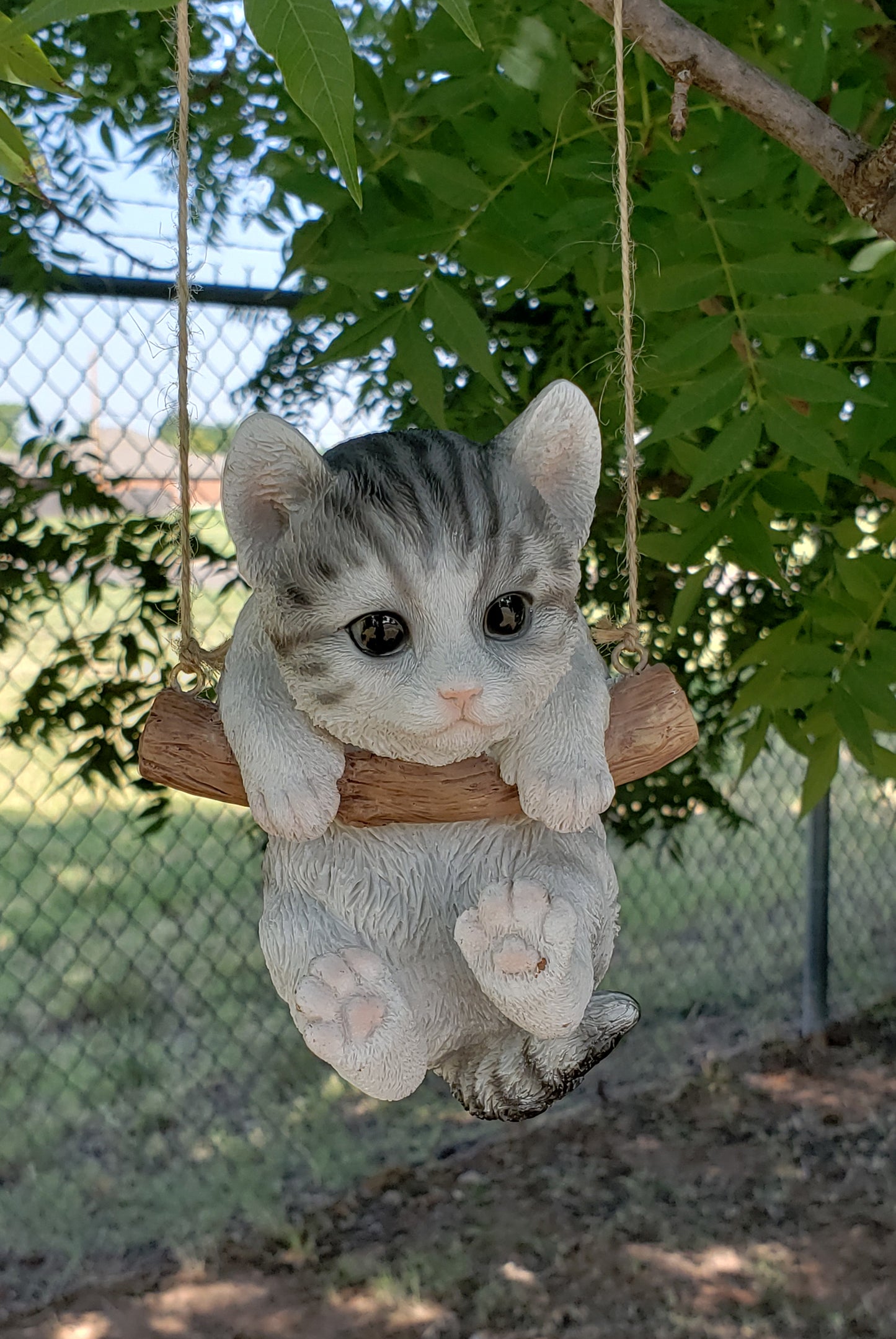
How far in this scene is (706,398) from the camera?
1.29m

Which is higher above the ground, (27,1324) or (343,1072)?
(343,1072)

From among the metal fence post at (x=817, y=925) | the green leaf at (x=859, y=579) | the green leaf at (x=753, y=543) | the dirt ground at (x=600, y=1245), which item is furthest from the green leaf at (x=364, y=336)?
the metal fence post at (x=817, y=925)

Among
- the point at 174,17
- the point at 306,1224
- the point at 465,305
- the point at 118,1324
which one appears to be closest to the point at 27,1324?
the point at 118,1324

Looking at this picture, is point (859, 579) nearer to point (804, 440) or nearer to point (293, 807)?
point (804, 440)

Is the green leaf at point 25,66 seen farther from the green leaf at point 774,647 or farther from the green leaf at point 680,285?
the green leaf at point 774,647

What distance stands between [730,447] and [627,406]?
343mm

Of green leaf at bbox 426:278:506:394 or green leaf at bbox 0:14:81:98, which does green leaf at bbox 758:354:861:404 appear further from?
green leaf at bbox 0:14:81:98

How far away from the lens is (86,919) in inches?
166

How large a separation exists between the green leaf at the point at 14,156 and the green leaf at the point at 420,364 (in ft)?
1.39

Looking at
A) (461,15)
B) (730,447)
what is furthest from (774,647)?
(461,15)

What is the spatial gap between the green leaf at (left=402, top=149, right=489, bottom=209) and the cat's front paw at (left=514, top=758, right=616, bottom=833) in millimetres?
751

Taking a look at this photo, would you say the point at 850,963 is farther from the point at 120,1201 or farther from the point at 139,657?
the point at 139,657

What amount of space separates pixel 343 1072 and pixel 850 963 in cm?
439

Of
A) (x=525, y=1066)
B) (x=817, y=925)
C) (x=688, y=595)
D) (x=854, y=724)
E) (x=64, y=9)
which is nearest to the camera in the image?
(x=64, y=9)
